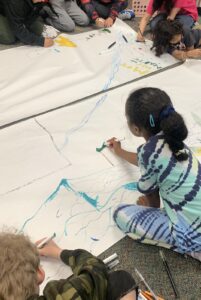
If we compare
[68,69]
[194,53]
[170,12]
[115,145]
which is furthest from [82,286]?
[170,12]

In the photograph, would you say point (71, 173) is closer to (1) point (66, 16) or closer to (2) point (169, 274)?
(2) point (169, 274)

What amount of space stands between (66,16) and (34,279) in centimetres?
186

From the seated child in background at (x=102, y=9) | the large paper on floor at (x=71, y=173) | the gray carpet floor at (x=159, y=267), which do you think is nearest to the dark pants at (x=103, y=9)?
the seated child in background at (x=102, y=9)

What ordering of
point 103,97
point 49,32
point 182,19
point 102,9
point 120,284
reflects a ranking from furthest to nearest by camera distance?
point 102,9 < point 182,19 < point 49,32 < point 103,97 < point 120,284

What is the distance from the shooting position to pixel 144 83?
1762 mm

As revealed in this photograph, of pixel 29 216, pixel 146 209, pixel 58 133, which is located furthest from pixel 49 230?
pixel 58 133

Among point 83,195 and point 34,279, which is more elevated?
point 34,279

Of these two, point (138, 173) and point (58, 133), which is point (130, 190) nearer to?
point (138, 173)

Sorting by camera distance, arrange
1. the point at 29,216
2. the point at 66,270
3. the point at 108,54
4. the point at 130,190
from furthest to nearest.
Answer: the point at 108,54
the point at 130,190
the point at 29,216
the point at 66,270

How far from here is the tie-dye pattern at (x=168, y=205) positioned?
101 cm

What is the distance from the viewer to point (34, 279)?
643 mm

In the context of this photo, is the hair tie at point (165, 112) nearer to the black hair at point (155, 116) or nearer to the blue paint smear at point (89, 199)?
the black hair at point (155, 116)

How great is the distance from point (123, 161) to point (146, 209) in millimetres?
251

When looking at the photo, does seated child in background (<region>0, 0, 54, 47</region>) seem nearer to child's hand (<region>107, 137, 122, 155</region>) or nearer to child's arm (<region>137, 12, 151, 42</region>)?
child's arm (<region>137, 12, 151, 42</region>)
